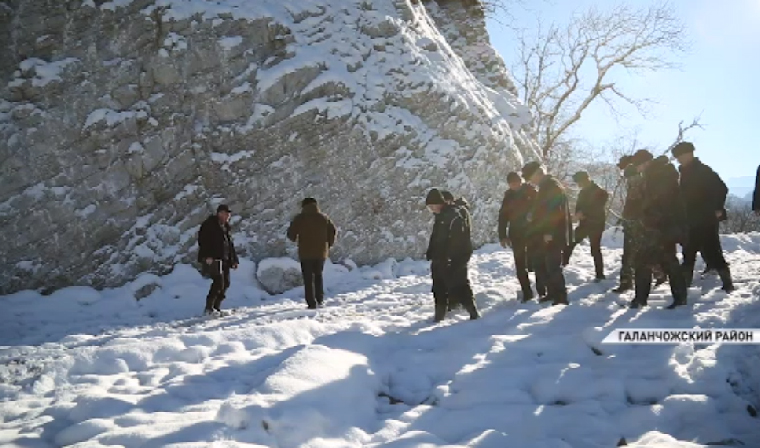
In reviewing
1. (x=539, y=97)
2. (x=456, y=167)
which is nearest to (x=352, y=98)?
(x=456, y=167)

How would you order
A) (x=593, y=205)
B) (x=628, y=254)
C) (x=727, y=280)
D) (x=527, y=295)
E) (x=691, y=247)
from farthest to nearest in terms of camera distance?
(x=593, y=205)
(x=527, y=295)
(x=628, y=254)
(x=691, y=247)
(x=727, y=280)

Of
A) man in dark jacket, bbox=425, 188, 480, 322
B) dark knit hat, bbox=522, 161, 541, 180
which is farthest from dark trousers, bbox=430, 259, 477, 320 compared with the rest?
dark knit hat, bbox=522, 161, 541, 180

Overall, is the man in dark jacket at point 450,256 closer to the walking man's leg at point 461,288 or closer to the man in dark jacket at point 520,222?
the walking man's leg at point 461,288

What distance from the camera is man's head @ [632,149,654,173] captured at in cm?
597

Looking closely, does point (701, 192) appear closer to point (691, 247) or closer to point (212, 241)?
point (691, 247)

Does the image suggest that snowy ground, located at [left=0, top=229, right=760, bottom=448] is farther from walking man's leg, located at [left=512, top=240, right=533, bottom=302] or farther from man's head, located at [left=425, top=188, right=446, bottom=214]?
man's head, located at [left=425, top=188, right=446, bottom=214]

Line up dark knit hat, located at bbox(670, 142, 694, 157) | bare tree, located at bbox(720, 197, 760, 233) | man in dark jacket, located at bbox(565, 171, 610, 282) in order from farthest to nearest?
bare tree, located at bbox(720, 197, 760, 233), man in dark jacket, located at bbox(565, 171, 610, 282), dark knit hat, located at bbox(670, 142, 694, 157)

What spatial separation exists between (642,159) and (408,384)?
4.39 metres

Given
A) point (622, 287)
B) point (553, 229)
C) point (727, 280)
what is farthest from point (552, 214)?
point (727, 280)

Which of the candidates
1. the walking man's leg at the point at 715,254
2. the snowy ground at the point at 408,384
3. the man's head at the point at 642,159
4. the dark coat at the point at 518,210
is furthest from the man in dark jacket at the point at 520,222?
the walking man's leg at the point at 715,254

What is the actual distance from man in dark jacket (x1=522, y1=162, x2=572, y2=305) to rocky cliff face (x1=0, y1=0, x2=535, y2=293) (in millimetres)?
5670

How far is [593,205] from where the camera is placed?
862 centimetres

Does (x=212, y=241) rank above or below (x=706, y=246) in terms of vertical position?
above

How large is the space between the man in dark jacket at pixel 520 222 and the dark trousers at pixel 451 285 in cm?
133
